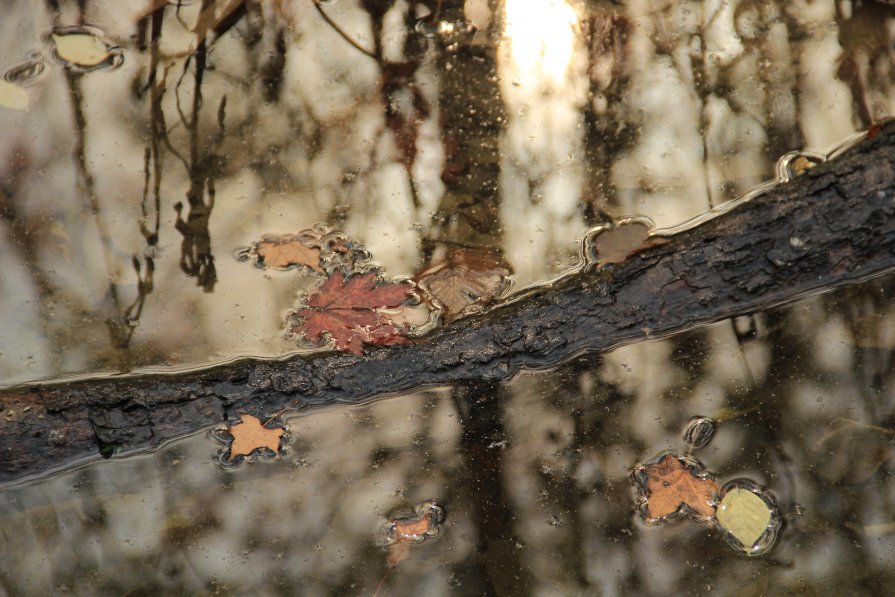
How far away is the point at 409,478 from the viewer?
2521 millimetres

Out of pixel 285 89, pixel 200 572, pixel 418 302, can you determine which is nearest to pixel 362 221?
pixel 418 302

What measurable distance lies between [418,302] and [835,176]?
4.69 ft

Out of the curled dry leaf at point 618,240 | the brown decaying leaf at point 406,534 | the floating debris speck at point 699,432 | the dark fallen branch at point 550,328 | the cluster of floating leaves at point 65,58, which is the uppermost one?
the cluster of floating leaves at point 65,58

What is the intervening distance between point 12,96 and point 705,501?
3039 mm

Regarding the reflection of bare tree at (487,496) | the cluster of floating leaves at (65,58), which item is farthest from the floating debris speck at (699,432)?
the cluster of floating leaves at (65,58)

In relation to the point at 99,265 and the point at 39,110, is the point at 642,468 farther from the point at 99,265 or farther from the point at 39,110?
the point at 39,110

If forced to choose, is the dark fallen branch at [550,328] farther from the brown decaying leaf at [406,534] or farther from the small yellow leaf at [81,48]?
the small yellow leaf at [81,48]

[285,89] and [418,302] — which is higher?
[285,89]

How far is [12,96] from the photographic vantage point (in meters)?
3.10

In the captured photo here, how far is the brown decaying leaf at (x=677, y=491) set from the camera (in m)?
2.45

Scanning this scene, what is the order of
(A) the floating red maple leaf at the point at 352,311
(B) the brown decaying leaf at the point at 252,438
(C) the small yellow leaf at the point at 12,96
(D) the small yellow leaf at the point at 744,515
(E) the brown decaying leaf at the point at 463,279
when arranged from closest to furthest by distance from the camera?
(D) the small yellow leaf at the point at 744,515 < (B) the brown decaying leaf at the point at 252,438 < (A) the floating red maple leaf at the point at 352,311 < (E) the brown decaying leaf at the point at 463,279 < (C) the small yellow leaf at the point at 12,96

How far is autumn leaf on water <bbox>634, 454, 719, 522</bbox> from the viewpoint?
2449mm

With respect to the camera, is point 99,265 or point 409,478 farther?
point 99,265

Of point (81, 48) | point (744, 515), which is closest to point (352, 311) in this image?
point (744, 515)
